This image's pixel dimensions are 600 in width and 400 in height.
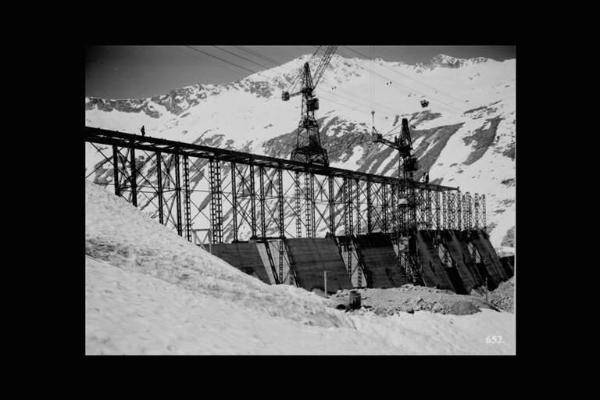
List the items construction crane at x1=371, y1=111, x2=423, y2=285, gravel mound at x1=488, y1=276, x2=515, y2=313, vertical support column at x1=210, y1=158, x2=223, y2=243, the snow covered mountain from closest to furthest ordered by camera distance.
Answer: vertical support column at x1=210, y1=158, x2=223, y2=243 → gravel mound at x1=488, y1=276, x2=515, y2=313 → construction crane at x1=371, y1=111, x2=423, y2=285 → the snow covered mountain

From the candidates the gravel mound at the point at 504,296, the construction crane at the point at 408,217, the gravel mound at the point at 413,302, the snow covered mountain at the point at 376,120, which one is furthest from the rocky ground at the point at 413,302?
the snow covered mountain at the point at 376,120

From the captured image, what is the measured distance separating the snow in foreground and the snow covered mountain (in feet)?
147

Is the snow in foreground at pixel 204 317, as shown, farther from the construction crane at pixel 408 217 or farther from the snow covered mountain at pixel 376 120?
the snow covered mountain at pixel 376 120

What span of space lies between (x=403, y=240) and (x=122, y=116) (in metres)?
84.9

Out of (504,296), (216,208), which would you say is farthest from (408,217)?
(216,208)

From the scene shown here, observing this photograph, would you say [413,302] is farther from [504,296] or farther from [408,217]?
[504,296]

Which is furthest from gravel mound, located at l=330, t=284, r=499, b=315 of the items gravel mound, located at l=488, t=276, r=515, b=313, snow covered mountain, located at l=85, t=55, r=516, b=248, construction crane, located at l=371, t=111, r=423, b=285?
snow covered mountain, located at l=85, t=55, r=516, b=248

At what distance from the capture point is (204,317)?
8250mm

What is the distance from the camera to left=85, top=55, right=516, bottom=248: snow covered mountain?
7038 cm

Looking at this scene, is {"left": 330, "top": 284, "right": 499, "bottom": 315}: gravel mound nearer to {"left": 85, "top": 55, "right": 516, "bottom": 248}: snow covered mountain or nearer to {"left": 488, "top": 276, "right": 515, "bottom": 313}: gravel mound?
{"left": 488, "top": 276, "right": 515, "bottom": 313}: gravel mound

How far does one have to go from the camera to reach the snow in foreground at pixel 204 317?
7.53 m

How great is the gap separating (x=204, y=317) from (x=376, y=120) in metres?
101

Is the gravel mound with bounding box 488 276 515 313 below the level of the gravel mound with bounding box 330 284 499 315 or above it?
below

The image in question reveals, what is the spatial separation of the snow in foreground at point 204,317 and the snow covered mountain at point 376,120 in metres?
44.7
